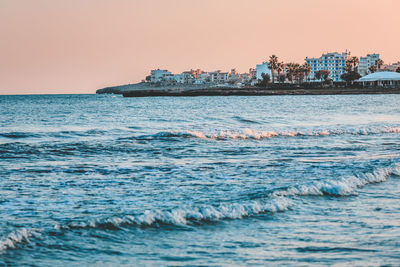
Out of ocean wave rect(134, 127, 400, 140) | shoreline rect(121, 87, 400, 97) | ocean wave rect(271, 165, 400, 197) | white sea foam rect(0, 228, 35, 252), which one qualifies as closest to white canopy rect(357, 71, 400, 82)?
shoreline rect(121, 87, 400, 97)

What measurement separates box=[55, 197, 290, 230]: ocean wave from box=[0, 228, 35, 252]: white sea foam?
1.36 ft

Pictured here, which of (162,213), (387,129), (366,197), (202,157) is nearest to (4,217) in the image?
(162,213)

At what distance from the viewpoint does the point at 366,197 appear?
8.51m

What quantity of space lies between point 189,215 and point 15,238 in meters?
2.33

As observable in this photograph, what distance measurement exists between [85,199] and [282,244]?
3.68 meters

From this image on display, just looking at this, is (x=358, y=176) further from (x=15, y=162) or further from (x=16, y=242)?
(x=15, y=162)

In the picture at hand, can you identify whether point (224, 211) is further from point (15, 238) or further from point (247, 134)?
point (247, 134)

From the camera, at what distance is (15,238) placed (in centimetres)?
612

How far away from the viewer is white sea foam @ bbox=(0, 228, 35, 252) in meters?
5.92

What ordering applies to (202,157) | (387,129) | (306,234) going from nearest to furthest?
(306,234), (202,157), (387,129)

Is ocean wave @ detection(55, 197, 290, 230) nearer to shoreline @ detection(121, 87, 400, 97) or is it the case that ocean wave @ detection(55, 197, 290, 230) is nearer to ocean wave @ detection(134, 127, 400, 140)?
ocean wave @ detection(134, 127, 400, 140)

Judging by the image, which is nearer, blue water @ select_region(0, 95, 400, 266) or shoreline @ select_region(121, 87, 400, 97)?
blue water @ select_region(0, 95, 400, 266)

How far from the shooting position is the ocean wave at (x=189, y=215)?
6797mm

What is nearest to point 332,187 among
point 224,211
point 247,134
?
point 224,211
